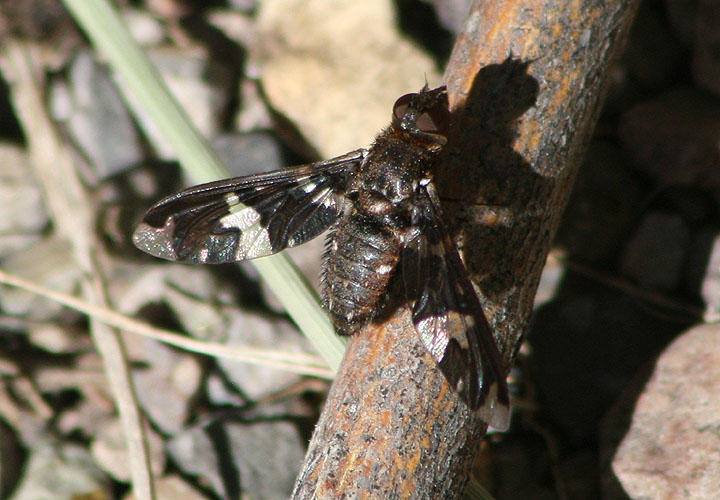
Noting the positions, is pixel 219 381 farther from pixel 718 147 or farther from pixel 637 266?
pixel 718 147

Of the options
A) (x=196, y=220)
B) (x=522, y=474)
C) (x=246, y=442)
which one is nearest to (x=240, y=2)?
(x=196, y=220)

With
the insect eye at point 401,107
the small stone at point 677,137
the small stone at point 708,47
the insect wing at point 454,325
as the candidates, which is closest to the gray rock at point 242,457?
the insect wing at point 454,325

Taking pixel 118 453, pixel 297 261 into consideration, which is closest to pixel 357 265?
pixel 297 261

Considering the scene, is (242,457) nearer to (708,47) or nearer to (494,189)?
(494,189)

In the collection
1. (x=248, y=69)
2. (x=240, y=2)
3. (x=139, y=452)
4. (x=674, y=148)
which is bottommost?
(x=139, y=452)

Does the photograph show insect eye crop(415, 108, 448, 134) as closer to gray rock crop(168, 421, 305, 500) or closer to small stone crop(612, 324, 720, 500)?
small stone crop(612, 324, 720, 500)

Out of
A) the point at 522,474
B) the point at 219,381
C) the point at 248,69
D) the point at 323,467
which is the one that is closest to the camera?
the point at 323,467

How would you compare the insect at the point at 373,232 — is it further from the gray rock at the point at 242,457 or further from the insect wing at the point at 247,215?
the gray rock at the point at 242,457
